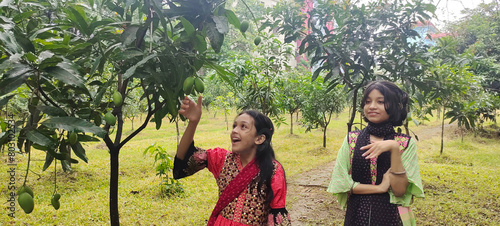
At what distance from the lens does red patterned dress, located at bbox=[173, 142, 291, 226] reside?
1.29 metres

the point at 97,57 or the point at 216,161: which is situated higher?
the point at 97,57

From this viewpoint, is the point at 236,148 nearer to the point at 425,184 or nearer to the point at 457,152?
the point at 425,184

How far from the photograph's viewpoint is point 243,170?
1332 mm

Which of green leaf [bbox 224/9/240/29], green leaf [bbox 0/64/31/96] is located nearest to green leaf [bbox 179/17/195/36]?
green leaf [bbox 224/9/240/29]

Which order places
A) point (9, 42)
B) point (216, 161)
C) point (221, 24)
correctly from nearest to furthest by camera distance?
point (9, 42) < point (221, 24) < point (216, 161)

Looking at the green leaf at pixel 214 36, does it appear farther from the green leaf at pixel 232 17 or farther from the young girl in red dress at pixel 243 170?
the young girl in red dress at pixel 243 170

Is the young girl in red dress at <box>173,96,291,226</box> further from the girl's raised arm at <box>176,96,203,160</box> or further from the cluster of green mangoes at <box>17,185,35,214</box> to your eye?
the cluster of green mangoes at <box>17,185,35,214</box>

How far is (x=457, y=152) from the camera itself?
24.2ft

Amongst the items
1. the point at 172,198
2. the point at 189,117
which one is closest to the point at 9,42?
the point at 189,117

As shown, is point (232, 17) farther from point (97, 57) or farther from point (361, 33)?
point (361, 33)

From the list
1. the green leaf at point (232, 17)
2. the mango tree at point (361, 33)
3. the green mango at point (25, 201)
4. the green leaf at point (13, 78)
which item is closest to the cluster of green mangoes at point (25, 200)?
the green mango at point (25, 201)

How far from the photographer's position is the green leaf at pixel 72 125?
0.95m

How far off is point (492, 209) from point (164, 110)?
3.61 metres

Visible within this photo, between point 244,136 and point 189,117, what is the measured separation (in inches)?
8.9
